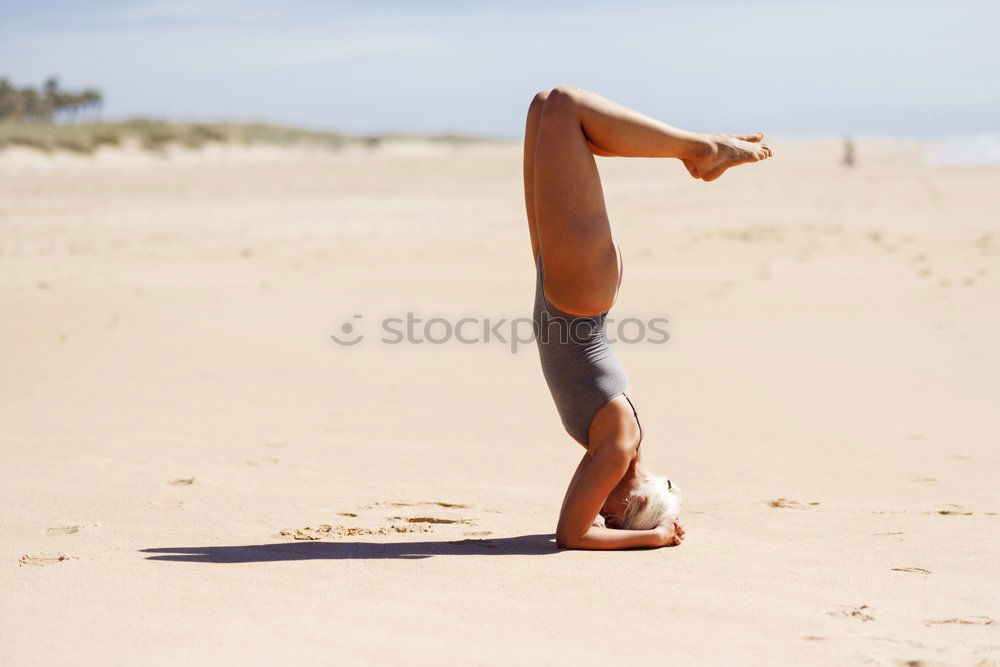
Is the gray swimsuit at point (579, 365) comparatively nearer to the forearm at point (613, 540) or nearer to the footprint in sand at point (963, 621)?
the forearm at point (613, 540)

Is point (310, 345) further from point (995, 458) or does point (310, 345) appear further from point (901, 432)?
point (995, 458)

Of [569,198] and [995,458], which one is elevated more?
[569,198]

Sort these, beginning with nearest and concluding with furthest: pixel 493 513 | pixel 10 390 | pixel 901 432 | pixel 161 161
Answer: pixel 493 513 < pixel 901 432 < pixel 10 390 < pixel 161 161

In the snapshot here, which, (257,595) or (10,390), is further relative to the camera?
(10,390)

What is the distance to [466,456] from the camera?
5508mm

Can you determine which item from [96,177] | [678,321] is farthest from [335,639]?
[96,177]

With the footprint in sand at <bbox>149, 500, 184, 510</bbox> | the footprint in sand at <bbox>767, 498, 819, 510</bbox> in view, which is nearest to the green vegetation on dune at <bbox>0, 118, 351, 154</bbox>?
the footprint in sand at <bbox>149, 500, 184, 510</bbox>

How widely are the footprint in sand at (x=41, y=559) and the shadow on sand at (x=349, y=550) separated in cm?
27

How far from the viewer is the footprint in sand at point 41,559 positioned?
10.9ft

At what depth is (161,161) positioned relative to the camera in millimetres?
36750

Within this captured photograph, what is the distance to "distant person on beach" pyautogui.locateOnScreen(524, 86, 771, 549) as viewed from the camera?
11.5ft

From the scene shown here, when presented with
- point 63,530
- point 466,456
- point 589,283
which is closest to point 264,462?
point 466,456

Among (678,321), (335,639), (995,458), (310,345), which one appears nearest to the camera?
(335,639)

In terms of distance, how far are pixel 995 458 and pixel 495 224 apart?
42.3 feet
